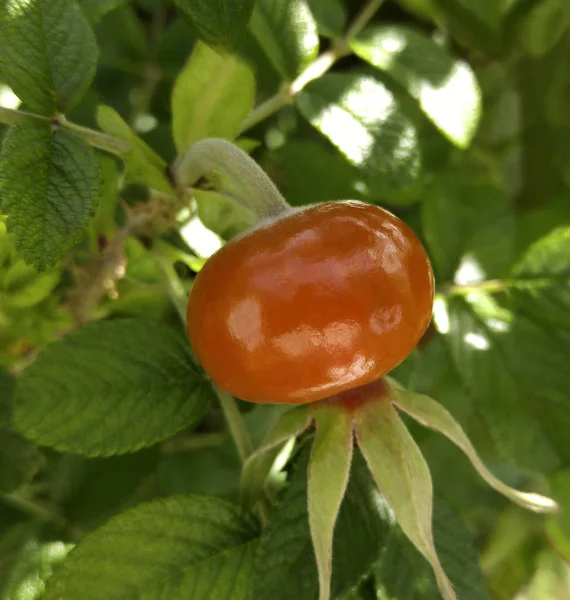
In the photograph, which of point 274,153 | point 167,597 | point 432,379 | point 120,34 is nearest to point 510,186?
point 432,379

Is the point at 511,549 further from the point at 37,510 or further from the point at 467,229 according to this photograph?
the point at 37,510

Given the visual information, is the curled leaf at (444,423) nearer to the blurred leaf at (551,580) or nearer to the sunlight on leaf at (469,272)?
the sunlight on leaf at (469,272)

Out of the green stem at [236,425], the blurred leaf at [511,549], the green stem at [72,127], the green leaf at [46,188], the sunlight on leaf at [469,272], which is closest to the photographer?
the green leaf at [46,188]

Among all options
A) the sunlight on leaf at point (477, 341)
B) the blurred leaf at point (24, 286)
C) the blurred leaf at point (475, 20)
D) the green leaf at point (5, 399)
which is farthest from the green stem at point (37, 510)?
the blurred leaf at point (475, 20)

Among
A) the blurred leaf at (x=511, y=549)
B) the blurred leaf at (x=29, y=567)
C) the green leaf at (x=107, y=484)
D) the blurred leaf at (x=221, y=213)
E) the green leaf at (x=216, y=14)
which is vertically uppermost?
the green leaf at (x=216, y=14)

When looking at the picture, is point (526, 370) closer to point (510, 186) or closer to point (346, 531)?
point (346, 531)
